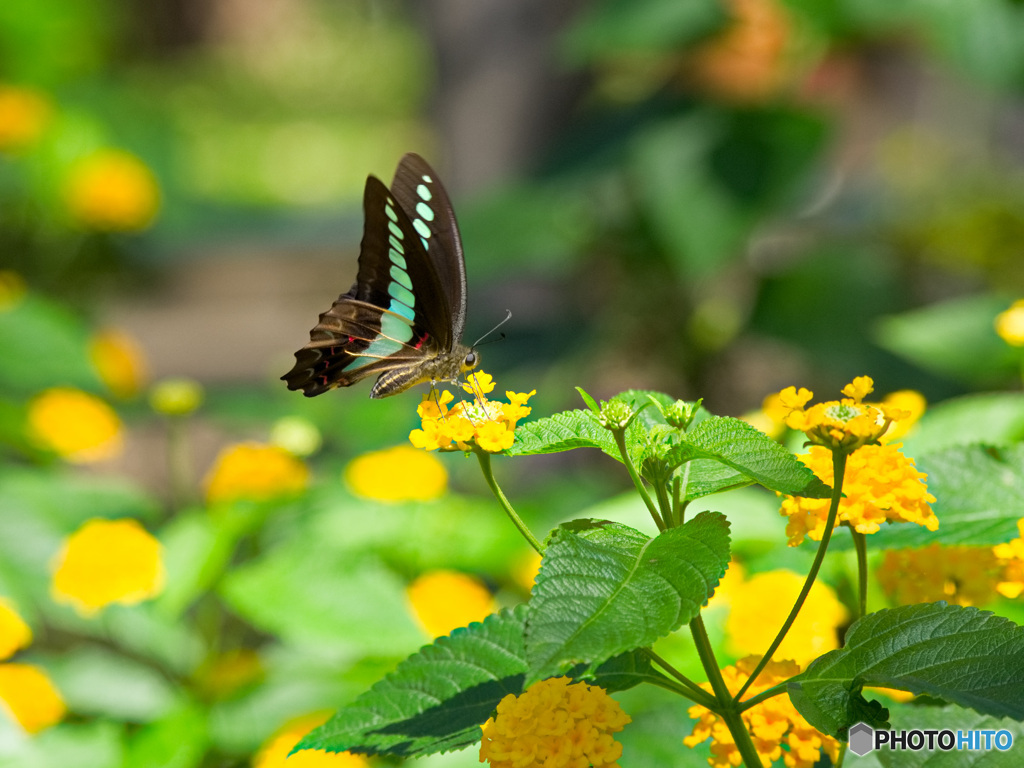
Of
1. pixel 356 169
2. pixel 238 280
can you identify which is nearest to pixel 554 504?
pixel 238 280

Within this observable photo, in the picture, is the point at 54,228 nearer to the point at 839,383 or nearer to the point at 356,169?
the point at 839,383

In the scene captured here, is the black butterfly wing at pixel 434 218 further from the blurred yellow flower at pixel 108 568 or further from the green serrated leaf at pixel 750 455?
the blurred yellow flower at pixel 108 568


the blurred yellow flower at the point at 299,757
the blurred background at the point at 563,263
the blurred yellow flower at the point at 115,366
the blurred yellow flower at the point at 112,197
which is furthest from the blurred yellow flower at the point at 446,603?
the blurred yellow flower at the point at 112,197

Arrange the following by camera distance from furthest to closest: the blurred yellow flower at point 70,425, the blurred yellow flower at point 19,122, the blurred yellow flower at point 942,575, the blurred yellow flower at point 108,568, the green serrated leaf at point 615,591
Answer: the blurred yellow flower at point 19,122 → the blurred yellow flower at point 70,425 → the blurred yellow flower at point 108,568 → the blurred yellow flower at point 942,575 → the green serrated leaf at point 615,591

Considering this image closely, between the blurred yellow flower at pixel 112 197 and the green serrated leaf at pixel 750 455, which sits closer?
the green serrated leaf at pixel 750 455

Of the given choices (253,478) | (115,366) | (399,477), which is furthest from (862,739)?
(115,366)

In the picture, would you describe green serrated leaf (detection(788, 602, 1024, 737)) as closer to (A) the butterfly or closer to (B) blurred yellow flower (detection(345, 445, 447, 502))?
(A) the butterfly

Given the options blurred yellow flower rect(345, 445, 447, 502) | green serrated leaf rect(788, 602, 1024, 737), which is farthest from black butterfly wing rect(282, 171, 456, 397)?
green serrated leaf rect(788, 602, 1024, 737)
